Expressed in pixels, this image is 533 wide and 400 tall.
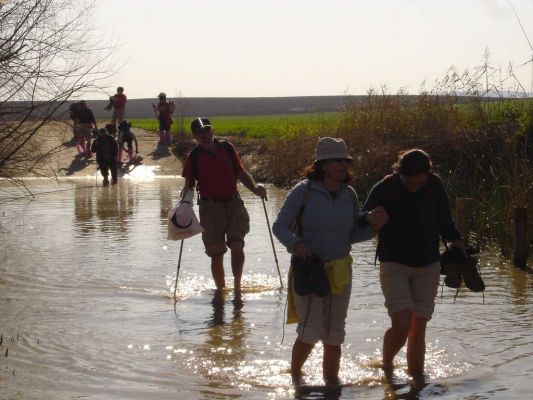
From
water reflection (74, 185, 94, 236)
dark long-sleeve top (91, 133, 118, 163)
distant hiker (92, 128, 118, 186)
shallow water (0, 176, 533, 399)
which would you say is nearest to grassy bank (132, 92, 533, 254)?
shallow water (0, 176, 533, 399)

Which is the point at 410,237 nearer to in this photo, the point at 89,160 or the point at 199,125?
the point at 199,125

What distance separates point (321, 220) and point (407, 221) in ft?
2.14

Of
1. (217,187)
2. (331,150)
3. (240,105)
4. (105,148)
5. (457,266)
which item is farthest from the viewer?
(240,105)

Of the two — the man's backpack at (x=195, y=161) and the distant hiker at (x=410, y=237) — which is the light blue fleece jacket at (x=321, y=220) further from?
the man's backpack at (x=195, y=161)

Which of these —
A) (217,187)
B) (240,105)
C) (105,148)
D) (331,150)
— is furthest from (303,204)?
(240,105)

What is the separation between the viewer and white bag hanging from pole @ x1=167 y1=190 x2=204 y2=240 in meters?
11.2

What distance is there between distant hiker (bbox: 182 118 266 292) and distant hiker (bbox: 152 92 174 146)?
75.1ft

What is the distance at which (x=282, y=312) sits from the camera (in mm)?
10867

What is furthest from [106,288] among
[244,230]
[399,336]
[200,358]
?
[399,336]

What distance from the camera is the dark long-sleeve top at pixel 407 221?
784cm

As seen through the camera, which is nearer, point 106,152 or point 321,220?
point 321,220

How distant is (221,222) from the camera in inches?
453

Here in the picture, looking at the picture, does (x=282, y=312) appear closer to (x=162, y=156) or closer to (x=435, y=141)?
(x=435, y=141)

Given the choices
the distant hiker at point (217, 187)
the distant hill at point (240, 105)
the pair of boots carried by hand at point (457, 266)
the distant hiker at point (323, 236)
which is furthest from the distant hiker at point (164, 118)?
the distant hill at point (240, 105)
